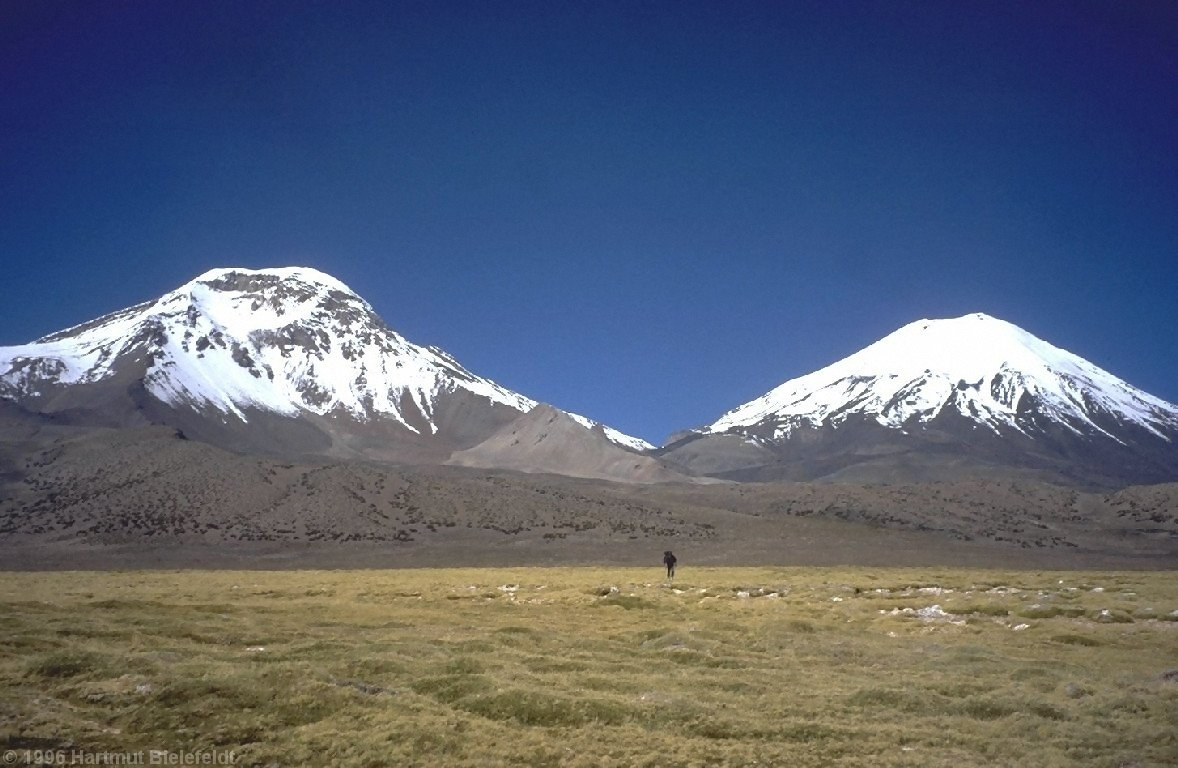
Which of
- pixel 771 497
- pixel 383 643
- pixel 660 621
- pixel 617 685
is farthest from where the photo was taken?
pixel 771 497

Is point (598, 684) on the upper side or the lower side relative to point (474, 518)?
lower

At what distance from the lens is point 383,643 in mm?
25688

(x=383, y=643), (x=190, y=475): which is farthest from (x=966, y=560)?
(x=190, y=475)

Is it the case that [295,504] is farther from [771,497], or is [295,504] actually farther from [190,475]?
[771,497]

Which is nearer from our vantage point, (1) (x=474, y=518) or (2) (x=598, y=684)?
(2) (x=598, y=684)

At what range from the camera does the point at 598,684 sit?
20766mm

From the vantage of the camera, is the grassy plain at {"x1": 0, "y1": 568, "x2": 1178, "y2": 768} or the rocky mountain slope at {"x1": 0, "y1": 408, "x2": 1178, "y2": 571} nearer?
the grassy plain at {"x1": 0, "y1": 568, "x2": 1178, "y2": 768}

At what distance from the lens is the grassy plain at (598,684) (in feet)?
51.4

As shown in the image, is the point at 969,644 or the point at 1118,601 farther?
the point at 1118,601

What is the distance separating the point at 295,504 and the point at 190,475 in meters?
19.7

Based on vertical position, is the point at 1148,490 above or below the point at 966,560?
above

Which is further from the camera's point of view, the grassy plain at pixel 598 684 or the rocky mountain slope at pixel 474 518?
the rocky mountain slope at pixel 474 518

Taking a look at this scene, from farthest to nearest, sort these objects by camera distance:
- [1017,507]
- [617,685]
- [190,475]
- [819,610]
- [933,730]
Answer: [1017,507], [190,475], [819,610], [617,685], [933,730]

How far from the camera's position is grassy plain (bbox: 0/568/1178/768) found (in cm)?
1568
